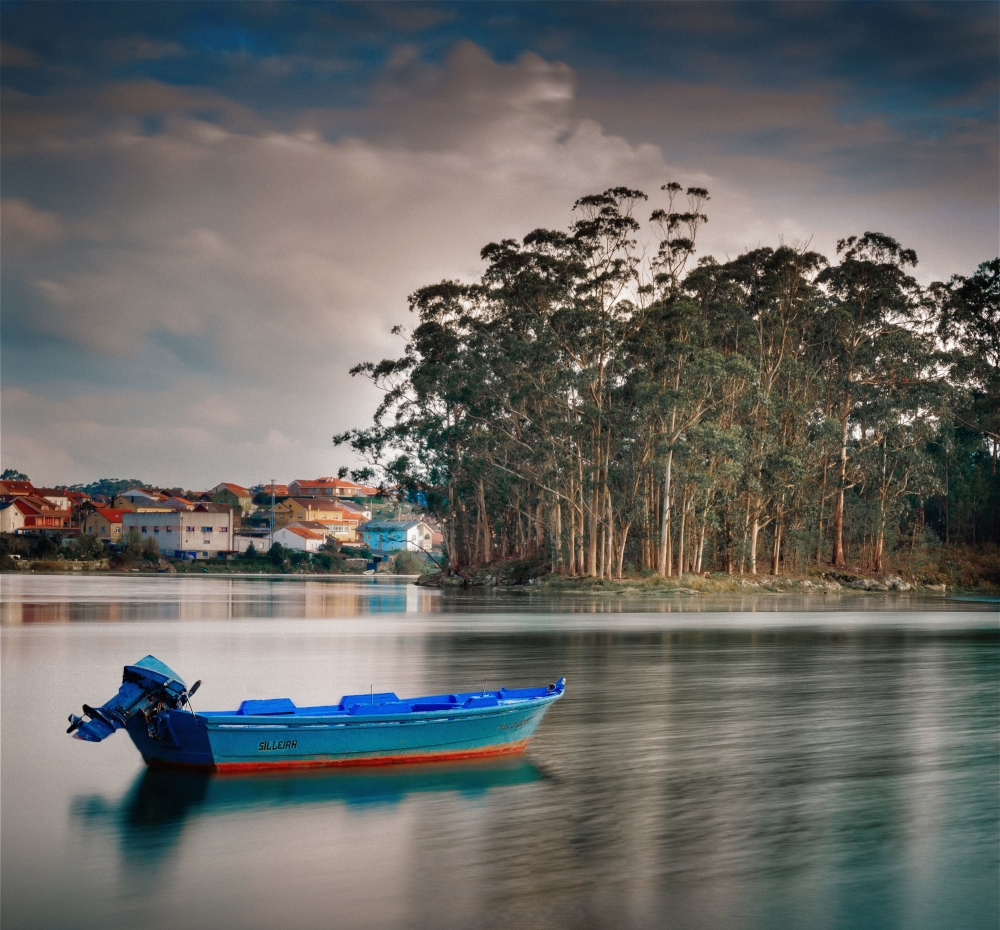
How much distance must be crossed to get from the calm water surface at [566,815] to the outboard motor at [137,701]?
678 mm

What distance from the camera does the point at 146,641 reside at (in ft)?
86.6

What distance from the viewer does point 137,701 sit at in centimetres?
1057

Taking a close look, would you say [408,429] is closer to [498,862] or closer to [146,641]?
[146,641]

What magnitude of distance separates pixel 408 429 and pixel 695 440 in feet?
60.0

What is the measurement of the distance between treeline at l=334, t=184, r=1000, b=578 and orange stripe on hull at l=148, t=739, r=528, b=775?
119ft

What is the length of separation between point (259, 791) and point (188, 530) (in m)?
101

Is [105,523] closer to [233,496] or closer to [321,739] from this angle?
[233,496]

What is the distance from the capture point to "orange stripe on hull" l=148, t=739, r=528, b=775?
10781 mm

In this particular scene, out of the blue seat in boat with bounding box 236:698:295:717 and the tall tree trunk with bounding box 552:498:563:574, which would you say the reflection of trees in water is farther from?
the tall tree trunk with bounding box 552:498:563:574

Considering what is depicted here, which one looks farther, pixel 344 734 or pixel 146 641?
pixel 146 641

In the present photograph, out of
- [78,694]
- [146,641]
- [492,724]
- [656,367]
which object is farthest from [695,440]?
[492,724]

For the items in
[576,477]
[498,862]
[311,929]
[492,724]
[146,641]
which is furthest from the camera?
[576,477]

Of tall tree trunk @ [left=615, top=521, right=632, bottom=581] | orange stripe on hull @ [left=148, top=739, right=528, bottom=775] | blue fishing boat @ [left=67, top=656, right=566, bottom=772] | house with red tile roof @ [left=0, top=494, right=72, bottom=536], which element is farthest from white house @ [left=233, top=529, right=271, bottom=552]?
blue fishing boat @ [left=67, top=656, right=566, bottom=772]

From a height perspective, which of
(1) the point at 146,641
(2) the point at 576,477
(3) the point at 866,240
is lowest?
(1) the point at 146,641
